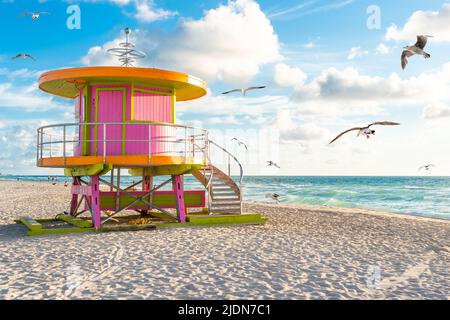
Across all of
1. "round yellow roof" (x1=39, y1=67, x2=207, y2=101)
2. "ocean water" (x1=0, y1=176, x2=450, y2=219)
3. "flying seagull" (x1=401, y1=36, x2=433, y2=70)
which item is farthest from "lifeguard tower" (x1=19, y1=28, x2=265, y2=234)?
"ocean water" (x1=0, y1=176, x2=450, y2=219)

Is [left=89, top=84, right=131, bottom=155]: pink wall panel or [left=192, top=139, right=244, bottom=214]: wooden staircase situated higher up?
[left=89, top=84, right=131, bottom=155]: pink wall panel

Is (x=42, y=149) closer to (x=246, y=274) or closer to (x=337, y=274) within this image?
(x=246, y=274)

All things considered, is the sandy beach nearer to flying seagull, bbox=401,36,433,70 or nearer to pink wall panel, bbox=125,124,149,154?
pink wall panel, bbox=125,124,149,154

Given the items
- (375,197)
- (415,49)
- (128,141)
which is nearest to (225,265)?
(128,141)

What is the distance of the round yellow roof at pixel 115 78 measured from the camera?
A: 13.7 m

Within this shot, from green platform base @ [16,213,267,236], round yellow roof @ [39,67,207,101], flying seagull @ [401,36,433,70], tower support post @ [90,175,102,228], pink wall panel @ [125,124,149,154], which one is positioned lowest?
green platform base @ [16,213,267,236]

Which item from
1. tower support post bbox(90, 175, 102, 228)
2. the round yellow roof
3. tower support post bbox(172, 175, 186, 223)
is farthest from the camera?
tower support post bbox(172, 175, 186, 223)

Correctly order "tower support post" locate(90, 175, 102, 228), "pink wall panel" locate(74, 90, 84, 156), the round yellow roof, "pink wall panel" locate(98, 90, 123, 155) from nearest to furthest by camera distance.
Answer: the round yellow roof → "tower support post" locate(90, 175, 102, 228) → "pink wall panel" locate(98, 90, 123, 155) → "pink wall panel" locate(74, 90, 84, 156)

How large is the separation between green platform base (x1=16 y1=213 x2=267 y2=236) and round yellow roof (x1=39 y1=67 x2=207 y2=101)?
4403 millimetres

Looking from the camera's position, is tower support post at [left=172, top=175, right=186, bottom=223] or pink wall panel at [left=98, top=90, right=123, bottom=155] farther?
tower support post at [left=172, top=175, right=186, bottom=223]

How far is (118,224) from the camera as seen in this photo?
15.4 metres

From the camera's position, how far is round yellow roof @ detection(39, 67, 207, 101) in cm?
1366

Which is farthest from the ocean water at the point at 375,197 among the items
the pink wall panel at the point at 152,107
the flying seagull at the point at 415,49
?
the pink wall panel at the point at 152,107
